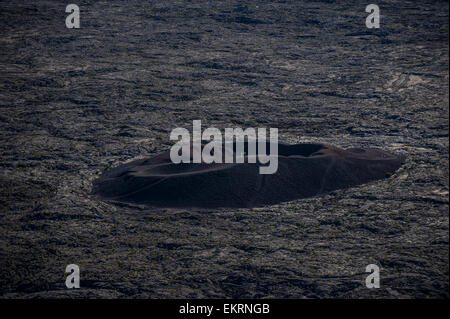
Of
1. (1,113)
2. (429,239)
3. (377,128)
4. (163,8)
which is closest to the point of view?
(429,239)

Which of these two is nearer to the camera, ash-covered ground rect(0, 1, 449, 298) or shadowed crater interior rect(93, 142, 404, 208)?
ash-covered ground rect(0, 1, 449, 298)

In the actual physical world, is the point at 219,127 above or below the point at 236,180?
above

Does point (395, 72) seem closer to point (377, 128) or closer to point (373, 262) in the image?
point (377, 128)

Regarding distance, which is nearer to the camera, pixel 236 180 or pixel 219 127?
pixel 236 180

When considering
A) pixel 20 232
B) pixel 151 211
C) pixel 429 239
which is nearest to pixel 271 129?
pixel 151 211
